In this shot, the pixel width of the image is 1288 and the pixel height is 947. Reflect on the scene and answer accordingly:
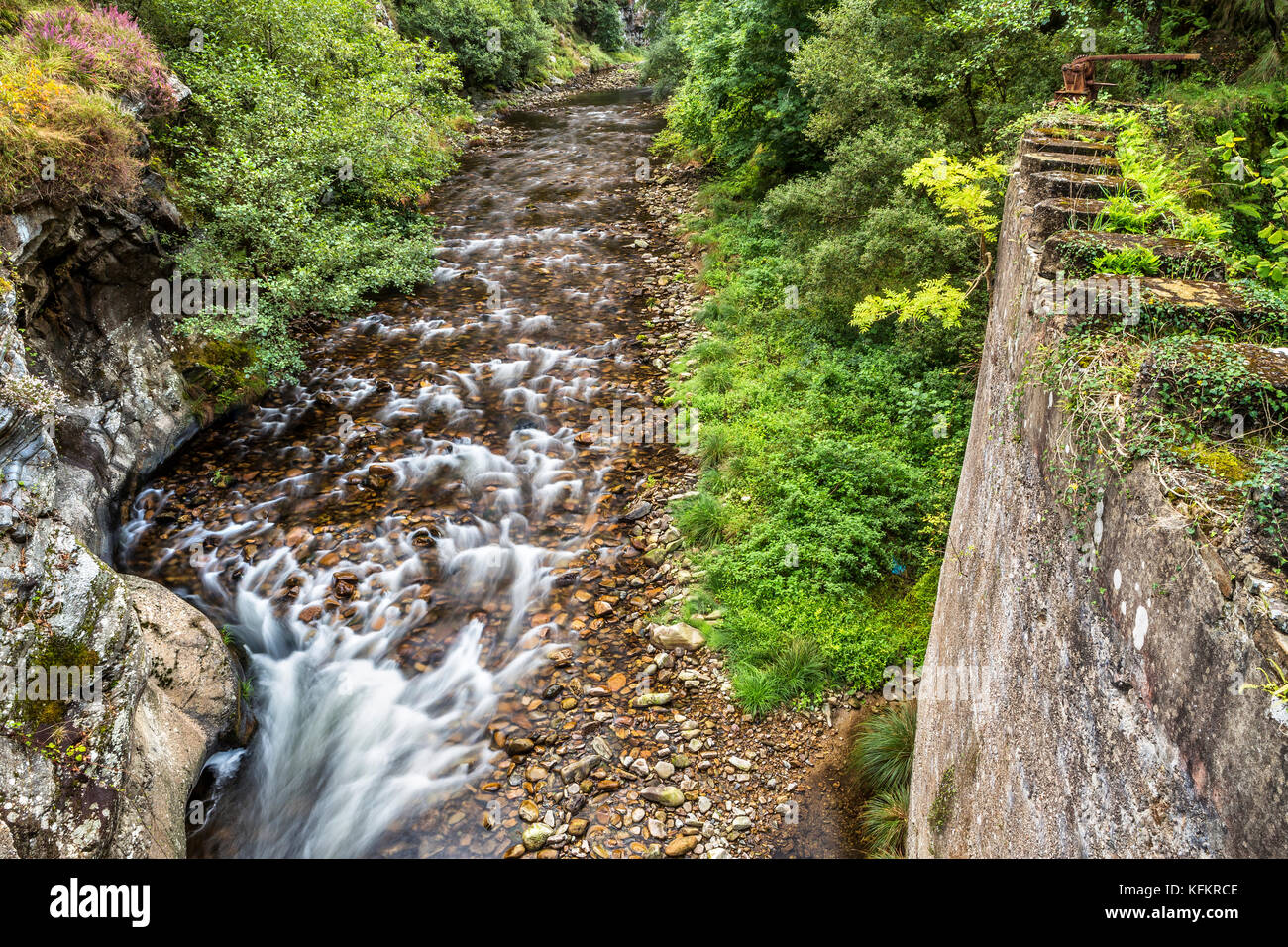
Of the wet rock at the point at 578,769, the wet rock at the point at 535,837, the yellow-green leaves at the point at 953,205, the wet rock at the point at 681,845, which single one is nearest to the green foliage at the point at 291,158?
the wet rock at the point at 578,769

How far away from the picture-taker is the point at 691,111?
648 inches

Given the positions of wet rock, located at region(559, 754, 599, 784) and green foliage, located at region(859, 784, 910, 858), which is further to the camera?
wet rock, located at region(559, 754, 599, 784)

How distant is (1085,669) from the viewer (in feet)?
8.44

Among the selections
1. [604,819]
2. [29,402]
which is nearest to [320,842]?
[604,819]

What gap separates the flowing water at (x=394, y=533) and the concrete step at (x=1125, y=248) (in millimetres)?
5693

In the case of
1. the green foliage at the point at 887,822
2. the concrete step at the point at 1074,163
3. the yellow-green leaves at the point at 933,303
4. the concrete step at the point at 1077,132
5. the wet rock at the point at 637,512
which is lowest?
the green foliage at the point at 887,822

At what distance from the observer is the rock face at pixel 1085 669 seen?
5.93 ft

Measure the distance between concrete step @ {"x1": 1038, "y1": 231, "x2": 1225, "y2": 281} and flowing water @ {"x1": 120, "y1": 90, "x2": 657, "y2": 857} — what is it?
569cm

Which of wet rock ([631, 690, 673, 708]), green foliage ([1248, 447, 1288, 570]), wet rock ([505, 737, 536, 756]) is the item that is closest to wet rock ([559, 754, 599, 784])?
wet rock ([505, 737, 536, 756])

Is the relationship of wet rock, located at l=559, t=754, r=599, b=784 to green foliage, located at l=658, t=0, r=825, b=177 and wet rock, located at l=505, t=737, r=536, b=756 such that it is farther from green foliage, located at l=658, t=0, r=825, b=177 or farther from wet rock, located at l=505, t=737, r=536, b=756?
green foliage, located at l=658, t=0, r=825, b=177

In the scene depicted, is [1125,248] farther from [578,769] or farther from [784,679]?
[578,769]

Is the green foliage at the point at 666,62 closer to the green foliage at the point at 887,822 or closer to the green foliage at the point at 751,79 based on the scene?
the green foliage at the point at 751,79

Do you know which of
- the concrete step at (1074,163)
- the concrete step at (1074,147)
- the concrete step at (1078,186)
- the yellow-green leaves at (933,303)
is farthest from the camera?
the yellow-green leaves at (933,303)

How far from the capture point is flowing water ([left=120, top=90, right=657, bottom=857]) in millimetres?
6293
